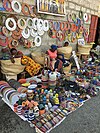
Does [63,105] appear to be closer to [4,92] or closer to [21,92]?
[21,92]

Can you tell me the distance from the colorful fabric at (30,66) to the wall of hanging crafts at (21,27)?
492 millimetres

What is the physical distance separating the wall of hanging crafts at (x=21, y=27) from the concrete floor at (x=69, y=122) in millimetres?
1642

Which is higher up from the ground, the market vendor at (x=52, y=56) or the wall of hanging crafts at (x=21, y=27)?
the wall of hanging crafts at (x=21, y=27)

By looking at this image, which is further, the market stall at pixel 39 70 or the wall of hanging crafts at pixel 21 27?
the wall of hanging crafts at pixel 21 27

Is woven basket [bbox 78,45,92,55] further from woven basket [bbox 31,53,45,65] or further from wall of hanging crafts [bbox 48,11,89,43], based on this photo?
woven basket [bbox 31,53,45,65]

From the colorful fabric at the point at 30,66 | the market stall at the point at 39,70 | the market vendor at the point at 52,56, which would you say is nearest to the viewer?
the market stall at the point at 39,70

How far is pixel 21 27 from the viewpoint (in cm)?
362

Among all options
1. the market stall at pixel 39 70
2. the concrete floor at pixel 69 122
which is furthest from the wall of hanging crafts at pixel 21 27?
the concrete floor at pixel 69 122

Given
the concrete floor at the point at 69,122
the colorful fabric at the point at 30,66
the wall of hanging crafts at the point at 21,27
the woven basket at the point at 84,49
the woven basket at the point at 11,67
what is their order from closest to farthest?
the concrete floor at the point at 69,122
the woven basket at the point at 11,67
the wall of hanging crafts at the point at 21,27
the colorful fabric at the point at 30,66
the woven basket at the point at 84,49

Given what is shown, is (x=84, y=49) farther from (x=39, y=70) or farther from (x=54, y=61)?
(x=39, y=70)

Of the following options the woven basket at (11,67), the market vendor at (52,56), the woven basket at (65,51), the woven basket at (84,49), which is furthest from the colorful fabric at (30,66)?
the woven basket at (84,49)

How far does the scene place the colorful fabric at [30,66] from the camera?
351 centimetres

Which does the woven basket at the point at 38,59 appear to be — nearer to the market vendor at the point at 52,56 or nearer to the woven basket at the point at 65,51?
the market vendor at the point at 52,56

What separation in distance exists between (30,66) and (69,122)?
1828 millimetres
